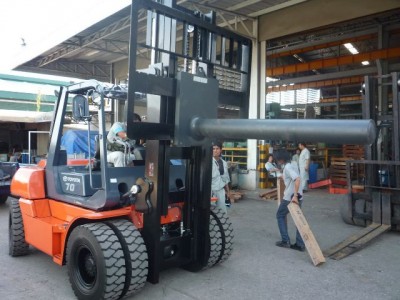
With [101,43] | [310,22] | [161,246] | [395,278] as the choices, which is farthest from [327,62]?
[161,246]

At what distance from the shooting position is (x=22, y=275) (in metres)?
4.43

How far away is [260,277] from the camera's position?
4.38 metres

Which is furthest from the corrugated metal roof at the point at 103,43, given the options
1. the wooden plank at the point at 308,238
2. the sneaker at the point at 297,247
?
the sneaker at the point at 297,247

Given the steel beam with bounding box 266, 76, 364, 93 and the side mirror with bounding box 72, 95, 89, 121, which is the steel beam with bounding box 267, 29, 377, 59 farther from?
the side mirror with bounding box 72, 95, 89, 121

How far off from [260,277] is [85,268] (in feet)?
6.48

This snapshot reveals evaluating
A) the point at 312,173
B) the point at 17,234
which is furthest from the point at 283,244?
the point at 312,173

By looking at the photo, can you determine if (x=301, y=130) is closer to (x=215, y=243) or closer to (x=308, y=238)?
(x=215, y=243)

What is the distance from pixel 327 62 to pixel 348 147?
3.83 metres

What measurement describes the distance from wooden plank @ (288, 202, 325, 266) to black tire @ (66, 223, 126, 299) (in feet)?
8.47

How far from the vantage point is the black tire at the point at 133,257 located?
11.3ft

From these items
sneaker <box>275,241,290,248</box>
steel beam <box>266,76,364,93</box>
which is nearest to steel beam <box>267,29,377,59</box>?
steel beam <box>266,76,364,93</box>

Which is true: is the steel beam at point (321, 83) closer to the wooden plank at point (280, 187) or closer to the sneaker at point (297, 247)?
the wooden plank at point (280, 187)

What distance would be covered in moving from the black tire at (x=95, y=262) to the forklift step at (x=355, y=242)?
3124mm

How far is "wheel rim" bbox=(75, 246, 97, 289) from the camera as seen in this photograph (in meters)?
3.68
